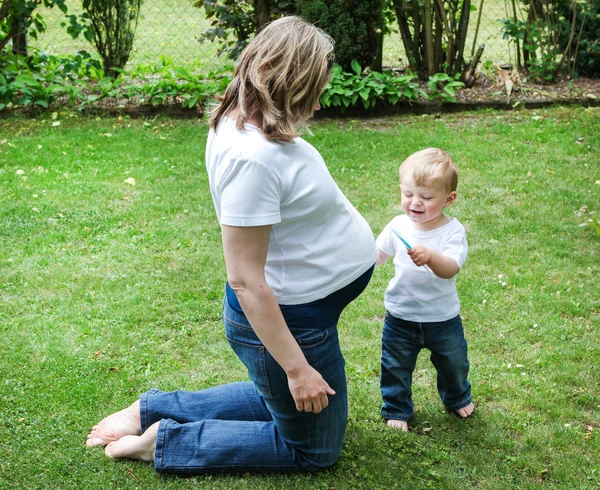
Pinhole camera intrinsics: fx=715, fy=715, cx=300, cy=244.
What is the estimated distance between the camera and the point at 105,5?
7781mm

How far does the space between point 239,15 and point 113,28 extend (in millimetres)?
1494

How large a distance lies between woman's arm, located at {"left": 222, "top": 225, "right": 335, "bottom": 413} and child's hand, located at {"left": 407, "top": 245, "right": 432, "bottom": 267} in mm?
615

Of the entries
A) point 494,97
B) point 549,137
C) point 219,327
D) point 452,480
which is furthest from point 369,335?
point 494,97

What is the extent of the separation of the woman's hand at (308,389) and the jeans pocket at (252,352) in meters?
0.17

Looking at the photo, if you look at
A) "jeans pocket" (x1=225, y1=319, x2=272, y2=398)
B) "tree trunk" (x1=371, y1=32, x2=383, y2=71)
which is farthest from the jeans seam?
"tree trunk" (x1=371, y1=32, x2=383, y2=71)

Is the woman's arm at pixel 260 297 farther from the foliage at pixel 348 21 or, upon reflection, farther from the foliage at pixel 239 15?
the foliage at pixel 239 15

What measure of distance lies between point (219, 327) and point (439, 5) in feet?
16.7

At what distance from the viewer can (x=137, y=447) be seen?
2.55m

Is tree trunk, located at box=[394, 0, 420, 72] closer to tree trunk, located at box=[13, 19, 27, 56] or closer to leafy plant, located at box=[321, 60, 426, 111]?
leafy plant, located at box=[321, 60, 426, 111]

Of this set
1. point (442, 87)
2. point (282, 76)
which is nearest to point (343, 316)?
point (282, 76)

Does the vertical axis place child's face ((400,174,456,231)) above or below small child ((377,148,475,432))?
above

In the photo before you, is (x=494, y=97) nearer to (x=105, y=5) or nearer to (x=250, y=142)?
(x=105, y=5)

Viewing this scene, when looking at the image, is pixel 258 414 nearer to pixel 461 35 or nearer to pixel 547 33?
pixel 461 35

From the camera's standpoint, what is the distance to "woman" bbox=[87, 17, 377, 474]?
193 cm
